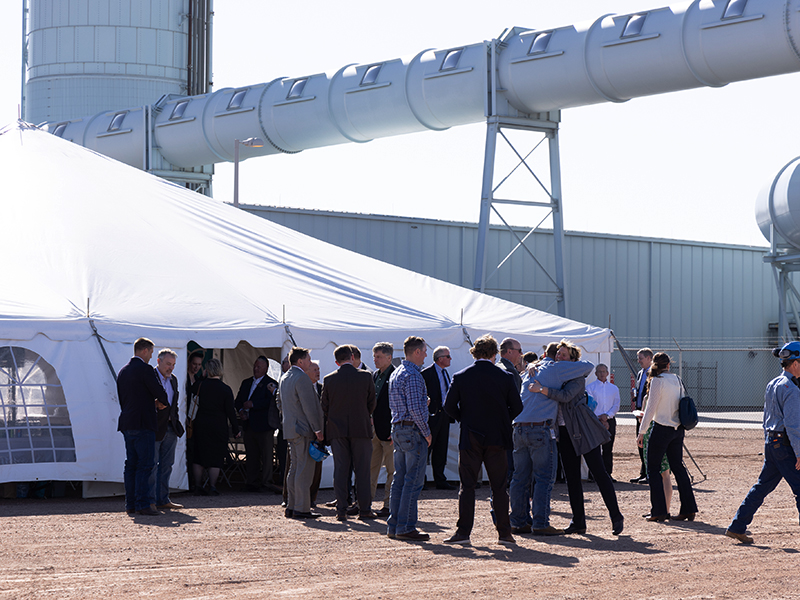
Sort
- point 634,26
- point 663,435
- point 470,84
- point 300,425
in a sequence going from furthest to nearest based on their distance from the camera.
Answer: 1. point 470,84
2. point 634,26
3. point 300,425
4. point 663,435

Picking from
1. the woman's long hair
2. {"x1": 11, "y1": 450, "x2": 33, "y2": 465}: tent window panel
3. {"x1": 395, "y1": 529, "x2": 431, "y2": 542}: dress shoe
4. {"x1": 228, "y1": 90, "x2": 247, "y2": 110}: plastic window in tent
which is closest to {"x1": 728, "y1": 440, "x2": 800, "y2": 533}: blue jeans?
the woman's long hair

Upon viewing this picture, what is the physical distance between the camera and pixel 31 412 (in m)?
10.6

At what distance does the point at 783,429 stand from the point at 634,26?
13.1 m

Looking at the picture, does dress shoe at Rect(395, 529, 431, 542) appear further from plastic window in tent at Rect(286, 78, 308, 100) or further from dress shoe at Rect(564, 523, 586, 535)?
plastic window in tent at Rect(286, 78, 308, 100)

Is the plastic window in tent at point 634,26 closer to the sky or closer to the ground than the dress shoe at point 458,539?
closer to the sky

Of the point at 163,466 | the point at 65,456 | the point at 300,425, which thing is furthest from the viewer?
the point at 65,456

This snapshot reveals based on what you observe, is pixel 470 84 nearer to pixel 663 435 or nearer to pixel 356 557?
pixel 663 435

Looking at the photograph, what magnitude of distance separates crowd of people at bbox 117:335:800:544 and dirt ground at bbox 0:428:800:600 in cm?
28

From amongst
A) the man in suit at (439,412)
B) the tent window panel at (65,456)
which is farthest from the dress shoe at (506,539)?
the tent window panel at (65,456)

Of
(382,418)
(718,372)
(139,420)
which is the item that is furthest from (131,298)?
(718,372)

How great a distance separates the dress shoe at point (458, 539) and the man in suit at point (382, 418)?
5.42ft

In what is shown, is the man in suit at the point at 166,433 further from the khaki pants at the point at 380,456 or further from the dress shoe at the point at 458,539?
the dress shoe at the point at 458,539

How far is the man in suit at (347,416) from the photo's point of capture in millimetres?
9461

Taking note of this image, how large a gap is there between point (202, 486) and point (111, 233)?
320 centimetres
